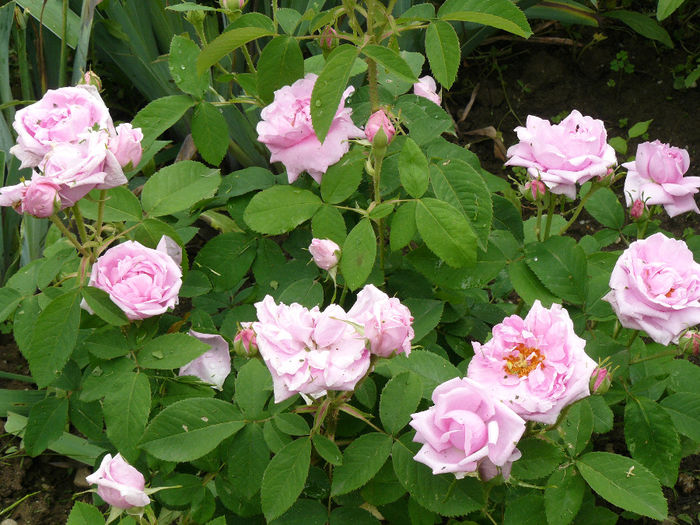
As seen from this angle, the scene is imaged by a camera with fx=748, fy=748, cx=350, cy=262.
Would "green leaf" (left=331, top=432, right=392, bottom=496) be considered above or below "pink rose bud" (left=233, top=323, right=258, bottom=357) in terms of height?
below

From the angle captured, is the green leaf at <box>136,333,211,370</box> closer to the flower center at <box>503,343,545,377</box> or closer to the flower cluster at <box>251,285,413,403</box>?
the flower cluster at <box>251,285,413,403</box>

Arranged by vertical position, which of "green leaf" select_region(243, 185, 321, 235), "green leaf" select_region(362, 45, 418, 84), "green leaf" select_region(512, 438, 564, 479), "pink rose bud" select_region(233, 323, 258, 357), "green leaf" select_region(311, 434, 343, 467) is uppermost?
"green leaf" select_region(362, 45, 418, 84)

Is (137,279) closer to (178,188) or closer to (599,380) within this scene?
(178,188)

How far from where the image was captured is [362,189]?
1.37 metres

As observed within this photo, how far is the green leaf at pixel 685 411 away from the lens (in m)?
1.14

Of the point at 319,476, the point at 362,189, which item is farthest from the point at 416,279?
the point at 319,476

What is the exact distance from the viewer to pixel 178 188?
48.5 inches

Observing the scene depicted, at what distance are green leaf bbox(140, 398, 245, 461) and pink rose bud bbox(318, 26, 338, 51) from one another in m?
0.58

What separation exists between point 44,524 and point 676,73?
7.29ft

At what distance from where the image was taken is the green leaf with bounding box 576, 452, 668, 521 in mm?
906

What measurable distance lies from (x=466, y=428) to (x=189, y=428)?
0.39 m

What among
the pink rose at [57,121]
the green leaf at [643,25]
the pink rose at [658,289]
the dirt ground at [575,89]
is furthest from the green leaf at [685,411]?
the green leaf at [643,25]

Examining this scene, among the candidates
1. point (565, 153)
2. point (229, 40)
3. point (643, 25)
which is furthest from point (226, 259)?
point (643, 25)

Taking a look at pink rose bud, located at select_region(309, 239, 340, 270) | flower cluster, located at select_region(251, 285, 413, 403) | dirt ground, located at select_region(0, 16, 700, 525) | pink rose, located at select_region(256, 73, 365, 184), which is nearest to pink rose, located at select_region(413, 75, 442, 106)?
pink rose, located at select_region(256, 73, 365, 184)
